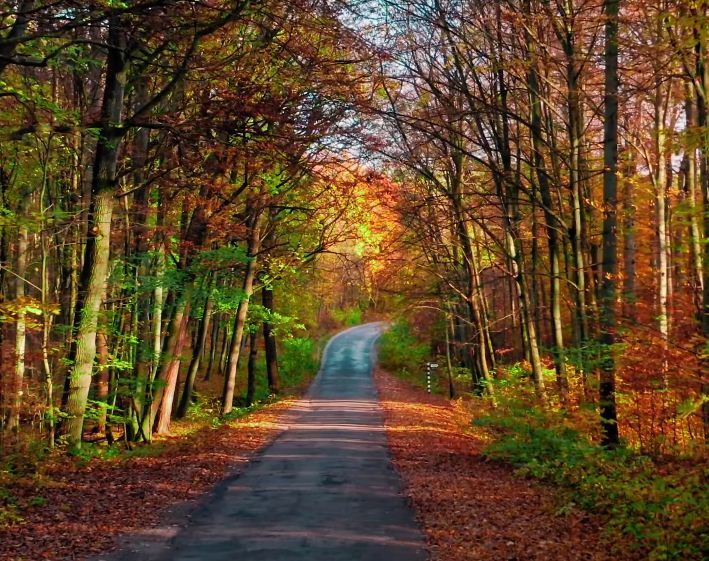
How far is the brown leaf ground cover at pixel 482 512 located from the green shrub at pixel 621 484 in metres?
0.29

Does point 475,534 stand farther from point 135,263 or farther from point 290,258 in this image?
point 290,258

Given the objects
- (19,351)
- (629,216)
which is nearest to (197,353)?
(19,351)

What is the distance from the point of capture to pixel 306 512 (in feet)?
27.7

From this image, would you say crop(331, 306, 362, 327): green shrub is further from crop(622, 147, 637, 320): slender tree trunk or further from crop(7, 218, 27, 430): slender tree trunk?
crop(7, 218, 27, 430): slender tree trunk

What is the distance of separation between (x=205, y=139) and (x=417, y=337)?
32711 millimetres

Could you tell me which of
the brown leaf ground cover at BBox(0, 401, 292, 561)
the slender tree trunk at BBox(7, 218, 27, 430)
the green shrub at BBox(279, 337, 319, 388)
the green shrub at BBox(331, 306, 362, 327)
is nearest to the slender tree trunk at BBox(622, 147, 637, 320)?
the brown leaf ground cover at BBox(0, 401, 292, 561)

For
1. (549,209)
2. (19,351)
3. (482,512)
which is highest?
(549,209)

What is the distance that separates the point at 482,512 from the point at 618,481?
1725mm

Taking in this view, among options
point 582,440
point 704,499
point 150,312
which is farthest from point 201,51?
point 704,499

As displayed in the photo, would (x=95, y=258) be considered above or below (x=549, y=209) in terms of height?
below

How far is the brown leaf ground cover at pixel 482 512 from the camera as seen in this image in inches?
265

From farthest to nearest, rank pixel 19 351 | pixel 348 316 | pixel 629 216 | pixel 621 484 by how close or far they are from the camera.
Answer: pixel 348 316 → pixel 629 216 → pixel 19 351 → pixel 621 484

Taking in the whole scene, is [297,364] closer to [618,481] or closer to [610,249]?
[610,249]

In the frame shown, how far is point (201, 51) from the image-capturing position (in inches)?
497
